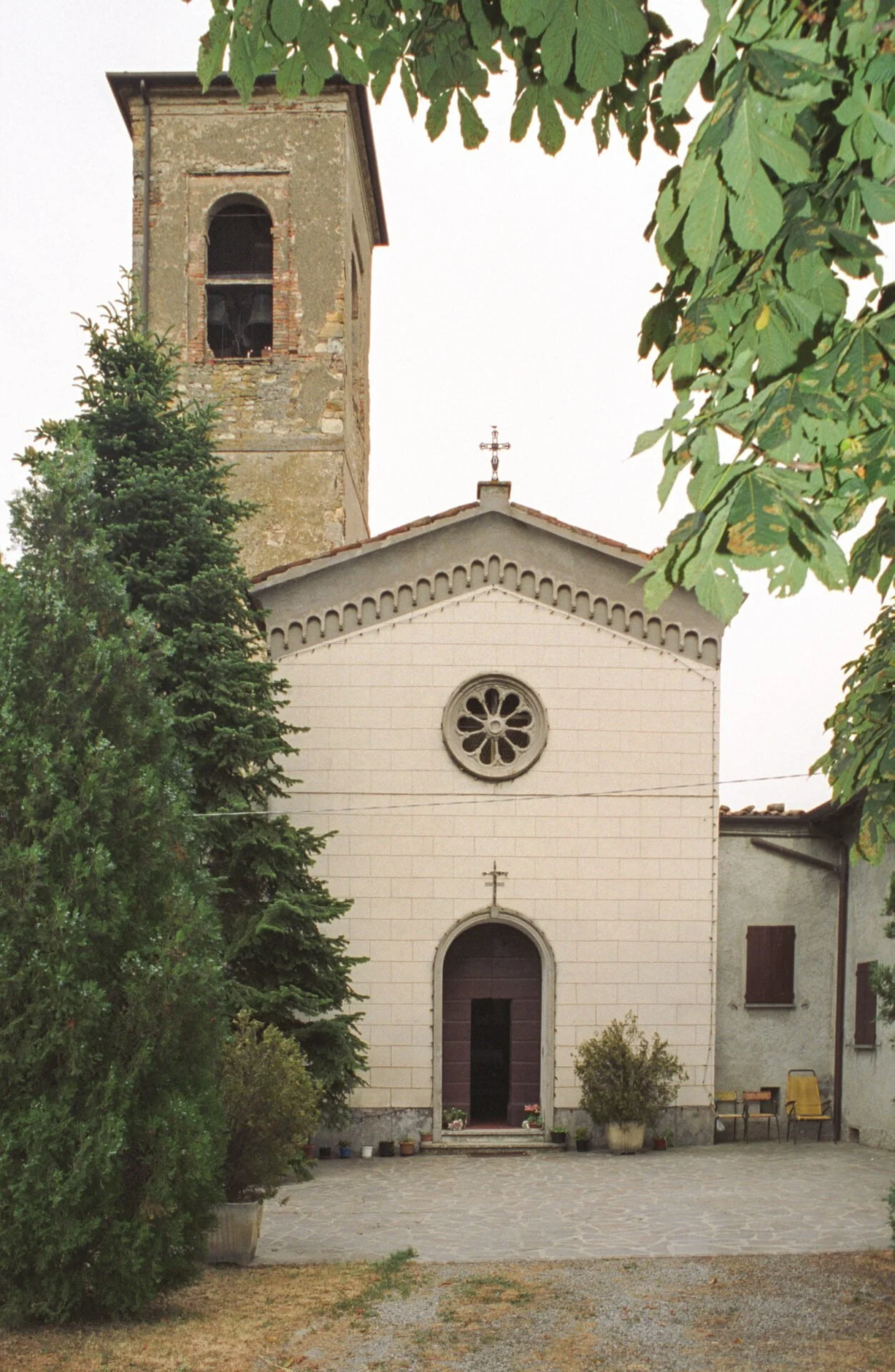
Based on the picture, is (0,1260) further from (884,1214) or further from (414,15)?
(884,1214)

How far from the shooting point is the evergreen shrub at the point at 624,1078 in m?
17.5

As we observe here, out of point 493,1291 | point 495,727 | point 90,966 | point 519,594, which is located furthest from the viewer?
point 519,594

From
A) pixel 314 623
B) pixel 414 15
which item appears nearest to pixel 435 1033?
pixel 314 623

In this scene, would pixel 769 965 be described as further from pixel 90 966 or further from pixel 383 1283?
pixel 90 966

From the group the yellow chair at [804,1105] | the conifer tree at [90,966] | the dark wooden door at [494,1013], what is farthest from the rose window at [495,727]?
the conifer tree at [90,966]

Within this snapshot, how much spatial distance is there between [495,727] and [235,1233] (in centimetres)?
912

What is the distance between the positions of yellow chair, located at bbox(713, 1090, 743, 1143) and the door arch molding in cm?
244

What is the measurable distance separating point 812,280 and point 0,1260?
760 centimetres

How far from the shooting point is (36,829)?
8.74 meters

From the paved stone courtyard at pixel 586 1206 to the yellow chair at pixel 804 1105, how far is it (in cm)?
95

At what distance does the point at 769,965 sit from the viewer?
19.6 metres

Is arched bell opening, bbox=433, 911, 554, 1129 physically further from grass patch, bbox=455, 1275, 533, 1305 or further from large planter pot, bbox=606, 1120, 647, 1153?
grass patch, bbox=455, 1275, 533, 1305

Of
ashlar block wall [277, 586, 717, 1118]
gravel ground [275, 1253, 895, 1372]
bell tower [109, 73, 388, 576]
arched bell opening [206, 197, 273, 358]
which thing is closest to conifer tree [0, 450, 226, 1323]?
gravel ground [275, 1253, 895, 1372]

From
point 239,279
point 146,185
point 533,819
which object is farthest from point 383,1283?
point 146,185
